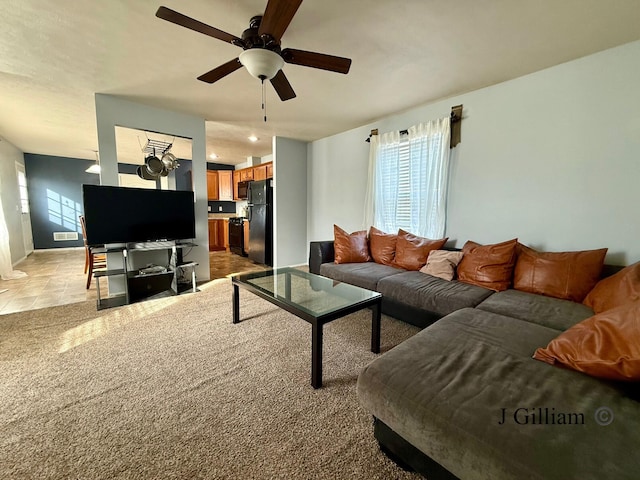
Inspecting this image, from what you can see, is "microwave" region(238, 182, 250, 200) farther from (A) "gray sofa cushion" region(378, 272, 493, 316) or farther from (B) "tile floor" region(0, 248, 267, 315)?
(A) "gray sofa cushion" region(378, 272, 493, 316)

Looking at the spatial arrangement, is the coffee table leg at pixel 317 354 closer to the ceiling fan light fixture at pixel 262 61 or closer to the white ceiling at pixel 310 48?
the ceiling fan light fixture at pixel 262 61

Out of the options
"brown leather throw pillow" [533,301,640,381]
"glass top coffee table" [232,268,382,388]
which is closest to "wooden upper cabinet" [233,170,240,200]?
"glass top coffee table" [232,268,382,388]

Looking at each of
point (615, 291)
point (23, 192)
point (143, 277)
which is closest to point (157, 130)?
point (143, 277)

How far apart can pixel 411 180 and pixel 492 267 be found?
1560 millimetres

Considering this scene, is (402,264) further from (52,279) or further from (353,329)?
(52,279)

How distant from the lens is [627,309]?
1.12m

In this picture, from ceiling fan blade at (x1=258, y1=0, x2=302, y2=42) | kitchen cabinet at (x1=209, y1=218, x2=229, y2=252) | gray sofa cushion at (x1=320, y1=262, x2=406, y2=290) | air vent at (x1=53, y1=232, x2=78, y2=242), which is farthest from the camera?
kitchen cabinet at (x1=209, y1=218, x2=229, y2=252)

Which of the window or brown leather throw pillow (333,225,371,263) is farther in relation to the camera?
the window

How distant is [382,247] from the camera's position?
11.5ft

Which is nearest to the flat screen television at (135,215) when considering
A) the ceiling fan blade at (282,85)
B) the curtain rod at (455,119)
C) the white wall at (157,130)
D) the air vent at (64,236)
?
the white wall at (157,130)

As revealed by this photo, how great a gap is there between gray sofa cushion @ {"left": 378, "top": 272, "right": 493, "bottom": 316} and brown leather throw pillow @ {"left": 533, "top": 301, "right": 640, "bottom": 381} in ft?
3.06

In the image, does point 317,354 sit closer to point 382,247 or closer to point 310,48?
point 382,247

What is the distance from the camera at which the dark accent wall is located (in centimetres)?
641

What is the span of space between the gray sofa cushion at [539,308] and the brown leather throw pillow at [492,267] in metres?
0.19
